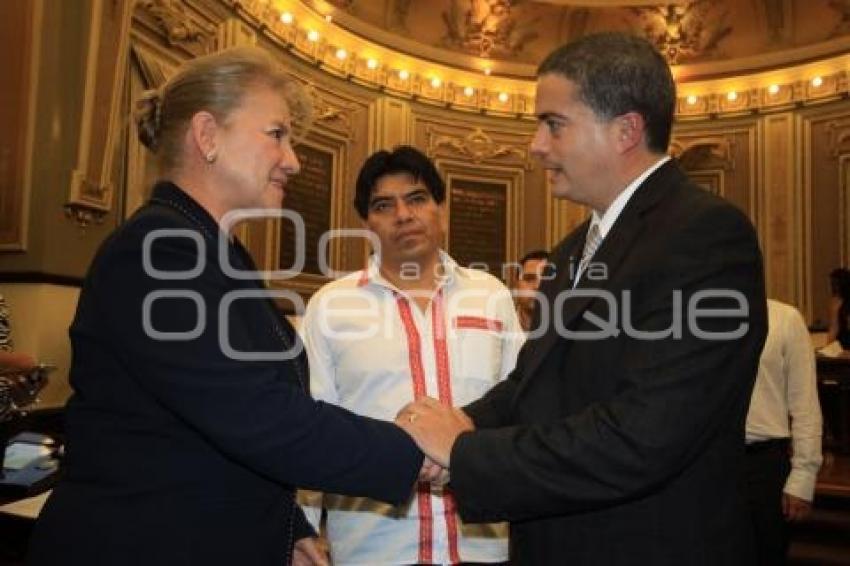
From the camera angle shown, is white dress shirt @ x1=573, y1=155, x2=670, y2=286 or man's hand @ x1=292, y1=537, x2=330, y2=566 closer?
white dress shirt @ x1=573, y1=155, x2=670, y2=286

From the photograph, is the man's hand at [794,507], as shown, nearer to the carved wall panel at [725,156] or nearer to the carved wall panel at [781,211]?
the carved wall panel at [781,211]

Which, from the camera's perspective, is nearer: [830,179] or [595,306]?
[595,306]

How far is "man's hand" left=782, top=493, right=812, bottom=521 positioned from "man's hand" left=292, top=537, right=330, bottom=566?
234cm

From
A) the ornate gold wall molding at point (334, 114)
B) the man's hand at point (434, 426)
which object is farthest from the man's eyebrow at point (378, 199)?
the ornate gold wall molding at point (334, 114)

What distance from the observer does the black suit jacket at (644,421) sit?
1429mm

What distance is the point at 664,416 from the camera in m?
1.41

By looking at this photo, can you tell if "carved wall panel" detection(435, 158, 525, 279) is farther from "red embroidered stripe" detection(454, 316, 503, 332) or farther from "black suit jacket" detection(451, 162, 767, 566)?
"black suit jacket" detection(451, 162, 767, 566)

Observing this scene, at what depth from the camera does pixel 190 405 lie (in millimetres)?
1366

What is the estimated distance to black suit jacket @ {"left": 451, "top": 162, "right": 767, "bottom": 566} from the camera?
1429 millimetres

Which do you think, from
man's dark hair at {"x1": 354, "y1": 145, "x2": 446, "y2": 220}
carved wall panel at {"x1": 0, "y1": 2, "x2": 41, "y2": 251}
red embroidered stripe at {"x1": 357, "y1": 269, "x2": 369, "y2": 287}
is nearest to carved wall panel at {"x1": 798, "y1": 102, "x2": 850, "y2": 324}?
man's dark hair at {"x1": 354, "y1": 145, "x2": 446, "y2": 220}

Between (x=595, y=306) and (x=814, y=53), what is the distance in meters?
10.4

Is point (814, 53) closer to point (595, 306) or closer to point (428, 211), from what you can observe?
point (428, 211)

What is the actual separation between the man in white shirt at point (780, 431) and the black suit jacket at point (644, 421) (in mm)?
2041

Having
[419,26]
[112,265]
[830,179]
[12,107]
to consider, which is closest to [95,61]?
[12,107]
